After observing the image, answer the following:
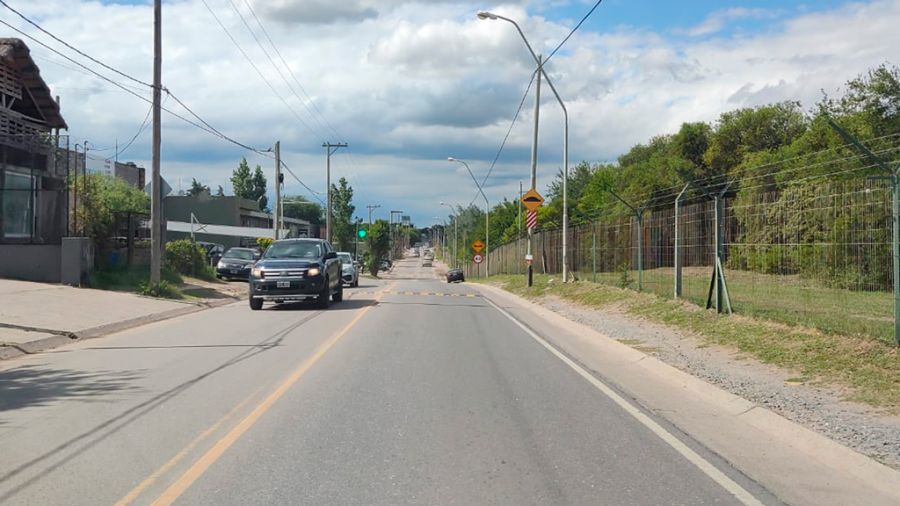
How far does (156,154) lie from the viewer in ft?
75.1

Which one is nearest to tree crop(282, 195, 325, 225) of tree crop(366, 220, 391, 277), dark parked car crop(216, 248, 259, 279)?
tree crop(366, 220, 391, 277)

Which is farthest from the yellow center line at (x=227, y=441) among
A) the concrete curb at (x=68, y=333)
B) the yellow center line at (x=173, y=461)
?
the concrete curb at (x=68, y=333)

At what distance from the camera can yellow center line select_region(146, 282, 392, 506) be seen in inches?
216

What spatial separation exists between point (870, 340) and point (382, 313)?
12.5 meters

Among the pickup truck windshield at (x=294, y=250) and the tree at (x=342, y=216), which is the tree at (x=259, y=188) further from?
the pickup truck windshield at (x=294, y=250)

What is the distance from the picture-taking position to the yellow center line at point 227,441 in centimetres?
548

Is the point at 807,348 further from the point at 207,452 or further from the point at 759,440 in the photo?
the point at 207,452

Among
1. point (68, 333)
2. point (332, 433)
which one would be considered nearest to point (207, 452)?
point (332, 433)

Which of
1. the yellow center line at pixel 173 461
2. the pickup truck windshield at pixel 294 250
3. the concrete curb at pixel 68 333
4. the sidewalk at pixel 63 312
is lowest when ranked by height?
the yellow center line at pixel 173 461

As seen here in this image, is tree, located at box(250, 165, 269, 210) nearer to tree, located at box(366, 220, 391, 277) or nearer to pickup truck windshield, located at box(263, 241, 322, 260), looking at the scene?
tree, located at box(366, 220, 391, 277)

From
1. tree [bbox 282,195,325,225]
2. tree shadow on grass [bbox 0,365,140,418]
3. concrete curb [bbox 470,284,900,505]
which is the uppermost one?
tree [bbox 282,195,325,225]

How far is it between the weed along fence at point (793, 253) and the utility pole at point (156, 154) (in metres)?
13.4

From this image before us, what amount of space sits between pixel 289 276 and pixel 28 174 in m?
12.7

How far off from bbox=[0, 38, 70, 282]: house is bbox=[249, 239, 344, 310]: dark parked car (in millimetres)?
6158
